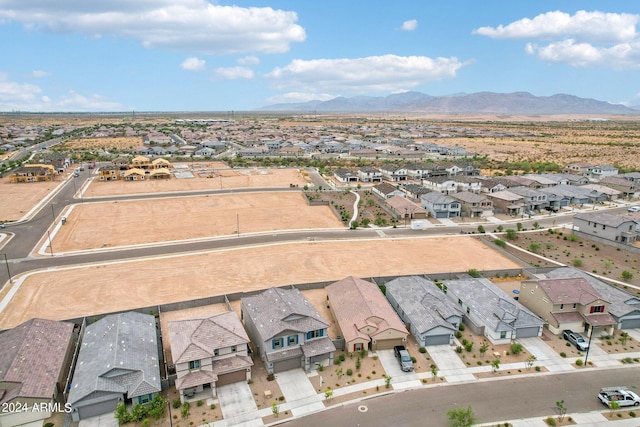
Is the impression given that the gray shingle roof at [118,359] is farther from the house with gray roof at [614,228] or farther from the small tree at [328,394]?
the house with gray roof at [614,228]

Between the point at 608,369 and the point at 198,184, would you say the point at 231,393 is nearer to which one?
the point at 608,369

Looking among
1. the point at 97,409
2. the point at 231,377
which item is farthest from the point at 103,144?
the point at 231,377

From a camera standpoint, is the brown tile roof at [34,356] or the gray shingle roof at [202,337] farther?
the gray shingle roof at [202,337]

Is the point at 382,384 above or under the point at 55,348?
under

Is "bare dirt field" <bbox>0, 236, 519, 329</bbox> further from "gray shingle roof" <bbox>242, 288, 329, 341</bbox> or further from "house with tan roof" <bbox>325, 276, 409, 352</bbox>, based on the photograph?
"house with tan roof" <bbox>325, 276, 409, 352</bbox>

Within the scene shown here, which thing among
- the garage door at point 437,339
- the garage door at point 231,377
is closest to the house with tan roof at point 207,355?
the garage door at point 231,377

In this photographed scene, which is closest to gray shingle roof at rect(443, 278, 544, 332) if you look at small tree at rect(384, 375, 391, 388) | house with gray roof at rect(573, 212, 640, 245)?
small tree at rect(384, 375, 391, 388)

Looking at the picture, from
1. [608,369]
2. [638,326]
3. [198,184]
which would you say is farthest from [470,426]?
A: [198,184]
